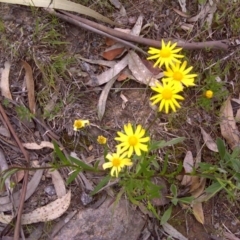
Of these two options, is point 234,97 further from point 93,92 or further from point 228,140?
point 93,92

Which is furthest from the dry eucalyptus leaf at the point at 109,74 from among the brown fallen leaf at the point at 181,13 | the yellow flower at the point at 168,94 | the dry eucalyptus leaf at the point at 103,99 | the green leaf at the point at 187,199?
the green leaf at the point at 187,199

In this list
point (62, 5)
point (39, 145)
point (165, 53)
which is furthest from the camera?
point (62, 5)

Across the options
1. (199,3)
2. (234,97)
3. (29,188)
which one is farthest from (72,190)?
(199,3)

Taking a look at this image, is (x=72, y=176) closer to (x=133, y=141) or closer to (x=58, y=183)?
(x=58, y=183)

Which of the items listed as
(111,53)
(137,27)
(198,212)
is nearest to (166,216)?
(198,212)

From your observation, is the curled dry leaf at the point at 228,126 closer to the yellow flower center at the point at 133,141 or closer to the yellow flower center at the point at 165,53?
the yellow flower center at the point at 165,53

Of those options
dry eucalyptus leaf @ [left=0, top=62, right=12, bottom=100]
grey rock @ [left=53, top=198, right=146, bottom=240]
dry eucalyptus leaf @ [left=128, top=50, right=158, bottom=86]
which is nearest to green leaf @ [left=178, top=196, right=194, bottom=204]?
grey rock @ [left=53, top=198, right=146, bottom=240]
